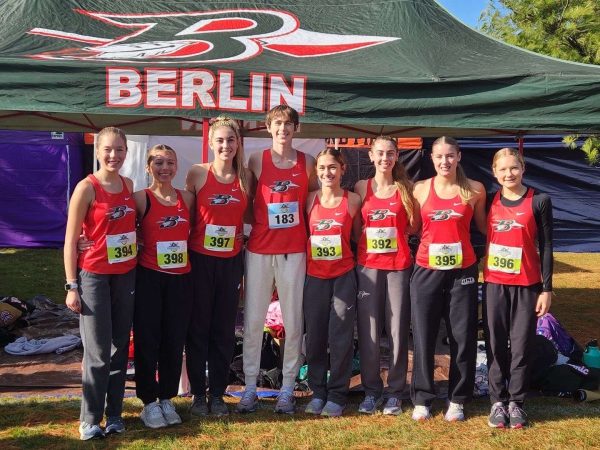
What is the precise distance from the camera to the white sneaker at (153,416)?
3404mm

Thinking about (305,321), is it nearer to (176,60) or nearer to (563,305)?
(176,60)

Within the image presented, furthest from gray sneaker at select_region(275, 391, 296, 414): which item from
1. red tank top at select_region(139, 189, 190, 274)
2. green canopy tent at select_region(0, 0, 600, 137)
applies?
green canopy tent at select_region(0, 0, 600, 137)

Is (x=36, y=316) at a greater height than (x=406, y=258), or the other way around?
(x=406, y=258)

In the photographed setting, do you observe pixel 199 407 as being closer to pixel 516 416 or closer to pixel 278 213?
pixel 278 213

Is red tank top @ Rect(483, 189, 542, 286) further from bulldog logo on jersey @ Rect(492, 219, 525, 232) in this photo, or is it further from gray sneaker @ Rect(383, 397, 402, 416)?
gray sneaker @ Rect(383, 397, 402, 416)

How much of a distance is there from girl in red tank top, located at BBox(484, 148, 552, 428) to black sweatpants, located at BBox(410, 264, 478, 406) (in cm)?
11

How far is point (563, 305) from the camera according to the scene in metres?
7.08

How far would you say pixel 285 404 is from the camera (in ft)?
11.9

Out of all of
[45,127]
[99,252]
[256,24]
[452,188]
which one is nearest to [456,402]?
[452,188]

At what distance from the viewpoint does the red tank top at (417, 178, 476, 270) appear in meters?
3.43

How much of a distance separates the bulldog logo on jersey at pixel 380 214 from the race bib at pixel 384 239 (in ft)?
0.21

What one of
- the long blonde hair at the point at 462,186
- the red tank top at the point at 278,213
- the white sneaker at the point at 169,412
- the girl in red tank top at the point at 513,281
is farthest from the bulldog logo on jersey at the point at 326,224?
the white sneaker at the point at 169,412

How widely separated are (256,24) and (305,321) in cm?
234

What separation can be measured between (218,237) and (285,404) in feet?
3.48
